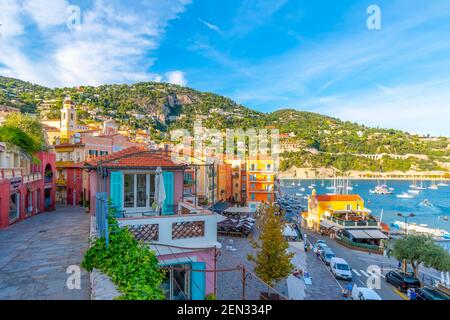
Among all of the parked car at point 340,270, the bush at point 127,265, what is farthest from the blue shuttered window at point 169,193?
the parked car at point 340,270

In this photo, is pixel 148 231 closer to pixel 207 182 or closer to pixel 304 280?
pixel 304 280

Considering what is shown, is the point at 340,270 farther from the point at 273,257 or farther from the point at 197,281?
Result: the point at 197,281

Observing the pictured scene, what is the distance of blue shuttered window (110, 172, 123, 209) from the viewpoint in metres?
9.18

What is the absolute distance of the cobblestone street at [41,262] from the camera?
16.5 feet

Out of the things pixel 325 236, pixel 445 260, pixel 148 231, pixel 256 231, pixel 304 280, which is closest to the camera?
pixel 148 231

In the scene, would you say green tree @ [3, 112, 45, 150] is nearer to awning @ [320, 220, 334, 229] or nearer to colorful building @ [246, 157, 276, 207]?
colorful building @ [246, 157, 276, 207]

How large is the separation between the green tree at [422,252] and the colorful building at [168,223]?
73.1 feet

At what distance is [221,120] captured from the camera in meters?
120

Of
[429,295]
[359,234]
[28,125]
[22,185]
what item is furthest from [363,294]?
[28,125]

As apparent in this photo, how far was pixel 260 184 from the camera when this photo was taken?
4553cm

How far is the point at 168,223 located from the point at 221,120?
115m

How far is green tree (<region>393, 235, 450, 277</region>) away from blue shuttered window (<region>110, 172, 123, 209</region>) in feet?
80.1

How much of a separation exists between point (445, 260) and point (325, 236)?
19140 millimetres
